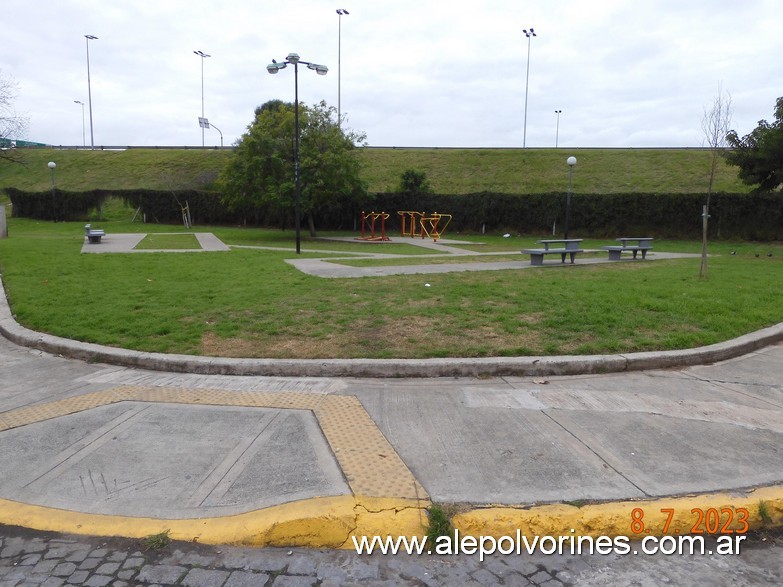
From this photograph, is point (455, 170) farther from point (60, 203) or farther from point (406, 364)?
point (406, 364)

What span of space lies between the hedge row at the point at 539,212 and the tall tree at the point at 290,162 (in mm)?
3558

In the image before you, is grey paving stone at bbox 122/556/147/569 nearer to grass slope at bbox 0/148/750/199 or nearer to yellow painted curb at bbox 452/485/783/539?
yellow painted curb at bbox 452/485/783/539

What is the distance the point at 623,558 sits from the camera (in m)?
3.04

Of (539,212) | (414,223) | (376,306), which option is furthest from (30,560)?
(414,223)

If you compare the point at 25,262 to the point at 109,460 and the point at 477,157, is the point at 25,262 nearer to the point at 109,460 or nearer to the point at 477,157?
the point at 109,460

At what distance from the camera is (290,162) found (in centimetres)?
2703

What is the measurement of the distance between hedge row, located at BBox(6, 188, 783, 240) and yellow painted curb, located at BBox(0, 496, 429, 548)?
28254 millimetres

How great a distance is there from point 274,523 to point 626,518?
1.93m

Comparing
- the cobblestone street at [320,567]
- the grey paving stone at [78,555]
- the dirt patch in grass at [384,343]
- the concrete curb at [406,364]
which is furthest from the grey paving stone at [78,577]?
the dirt patch in grass at [384,343]

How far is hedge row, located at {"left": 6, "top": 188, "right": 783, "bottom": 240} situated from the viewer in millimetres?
28156

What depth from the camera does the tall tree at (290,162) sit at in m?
26.4

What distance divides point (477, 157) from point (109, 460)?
44224mm

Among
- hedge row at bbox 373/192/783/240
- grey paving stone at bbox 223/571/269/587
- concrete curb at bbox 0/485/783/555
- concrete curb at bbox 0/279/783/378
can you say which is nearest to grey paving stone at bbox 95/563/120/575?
concrete curb at bbox 0/485/783/555

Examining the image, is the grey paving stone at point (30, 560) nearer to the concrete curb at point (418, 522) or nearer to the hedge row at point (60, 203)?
the concrete curb at point (418, 522)
